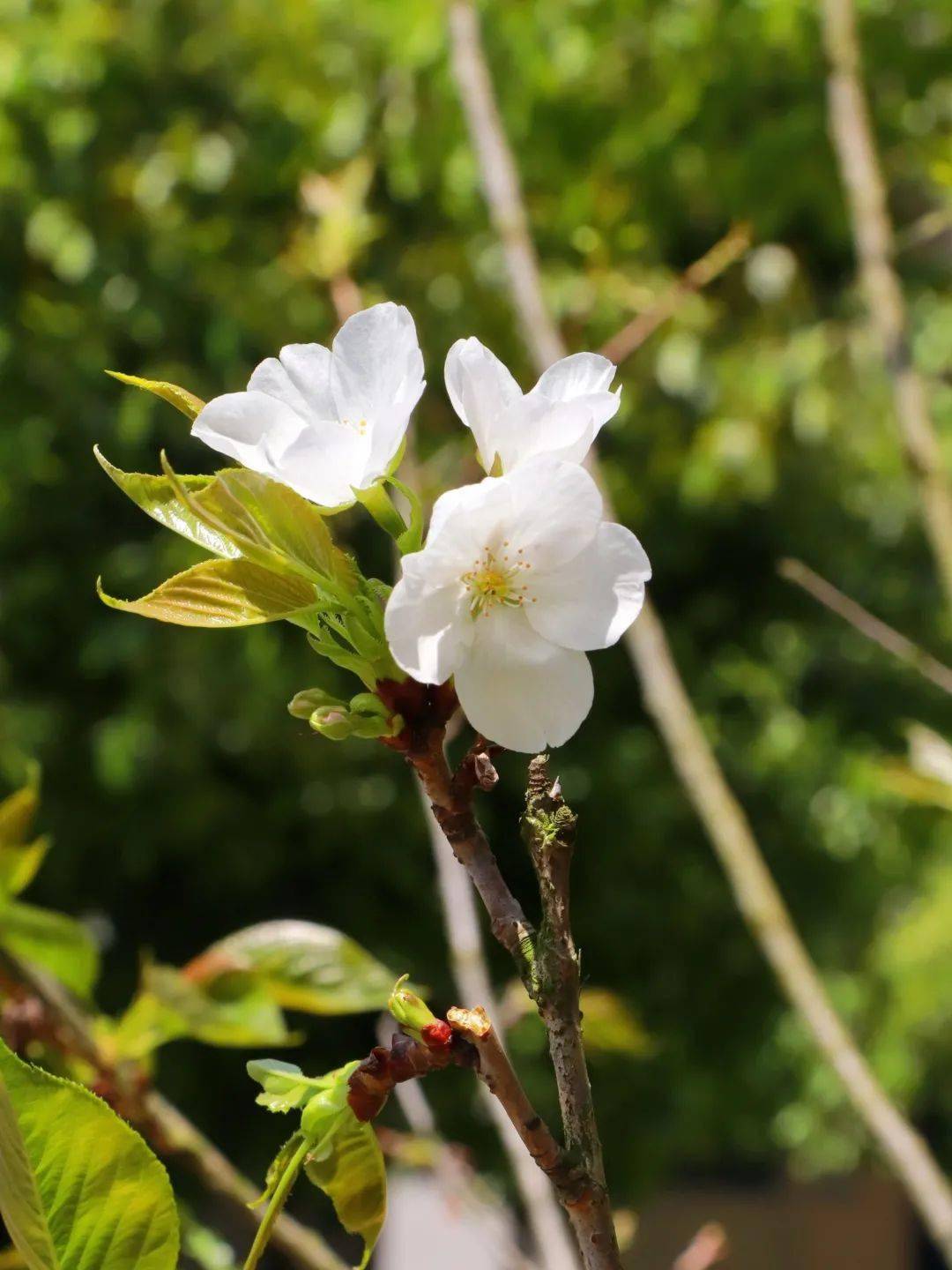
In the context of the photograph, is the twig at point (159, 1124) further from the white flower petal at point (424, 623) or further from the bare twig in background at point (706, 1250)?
the white flower petal at point (424, 623)

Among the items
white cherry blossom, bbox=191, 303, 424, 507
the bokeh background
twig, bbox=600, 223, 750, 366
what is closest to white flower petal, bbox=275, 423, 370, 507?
white cherry blossom, bbox=191, 303, 424, 507

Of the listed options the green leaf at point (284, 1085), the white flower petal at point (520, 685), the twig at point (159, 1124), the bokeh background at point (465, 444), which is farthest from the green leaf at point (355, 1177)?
the bokeh background at point (465, 444)

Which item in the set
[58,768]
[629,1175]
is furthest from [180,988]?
[629,1175]

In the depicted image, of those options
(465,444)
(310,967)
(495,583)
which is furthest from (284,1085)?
(465,444)

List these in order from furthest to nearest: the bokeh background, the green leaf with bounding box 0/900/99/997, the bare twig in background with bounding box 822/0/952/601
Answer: the bokeh background
the bare twig in background with bounding box 822/0/952/601
the green leaf with bounding box 0/900/99/997

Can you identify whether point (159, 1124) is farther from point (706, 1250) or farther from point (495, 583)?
point (495, 583)

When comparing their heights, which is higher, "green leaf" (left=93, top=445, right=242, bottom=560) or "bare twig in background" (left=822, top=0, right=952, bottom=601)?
"green leaf" (left=93, top=445, right=242, bottom=560)

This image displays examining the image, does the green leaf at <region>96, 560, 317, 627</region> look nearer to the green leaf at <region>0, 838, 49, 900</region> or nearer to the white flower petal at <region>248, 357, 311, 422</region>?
the white flower petal at <region>248, 357, 311, 422</region>
